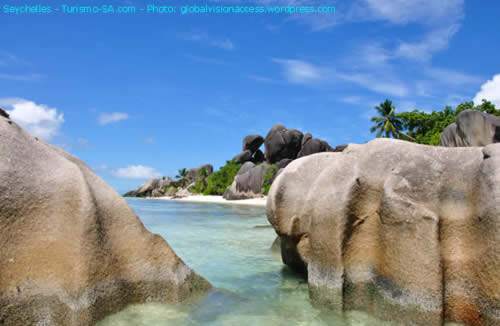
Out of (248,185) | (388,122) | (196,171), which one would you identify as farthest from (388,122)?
(196,171)

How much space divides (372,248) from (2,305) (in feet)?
11.1

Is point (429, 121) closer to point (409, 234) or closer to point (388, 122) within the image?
point (388, 122)

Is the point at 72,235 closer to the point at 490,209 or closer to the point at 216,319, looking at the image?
the point at 216,319

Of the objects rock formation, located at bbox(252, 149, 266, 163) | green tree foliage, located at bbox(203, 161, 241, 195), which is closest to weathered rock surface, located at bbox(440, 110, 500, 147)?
green tree foliage, located at bbox(203, 161, 241, 195)

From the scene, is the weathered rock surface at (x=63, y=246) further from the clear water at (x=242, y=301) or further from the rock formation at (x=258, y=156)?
the rock formation at (x=258, y=156)

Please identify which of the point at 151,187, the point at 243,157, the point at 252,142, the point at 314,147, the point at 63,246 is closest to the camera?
the point at 63,246

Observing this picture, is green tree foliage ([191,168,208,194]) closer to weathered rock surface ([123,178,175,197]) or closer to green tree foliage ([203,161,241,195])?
green tree foliage ([203,161,241,195])

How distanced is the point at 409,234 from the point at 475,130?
16.0 meters

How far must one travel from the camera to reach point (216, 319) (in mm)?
3684

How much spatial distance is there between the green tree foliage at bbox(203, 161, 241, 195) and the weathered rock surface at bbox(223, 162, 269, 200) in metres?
7.01

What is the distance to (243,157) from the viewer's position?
163 ft

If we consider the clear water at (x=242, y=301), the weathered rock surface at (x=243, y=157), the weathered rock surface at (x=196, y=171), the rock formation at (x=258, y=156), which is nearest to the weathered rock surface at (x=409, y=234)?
the clear water at (x=242, y=301)

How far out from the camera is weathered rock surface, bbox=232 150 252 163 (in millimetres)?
49219

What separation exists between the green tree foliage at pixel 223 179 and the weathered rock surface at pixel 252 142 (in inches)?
163
